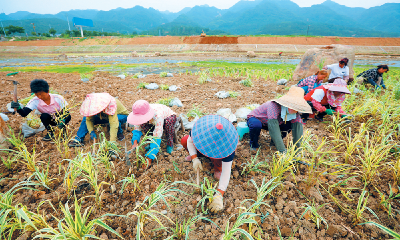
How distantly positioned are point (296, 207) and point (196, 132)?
1223 millimetres

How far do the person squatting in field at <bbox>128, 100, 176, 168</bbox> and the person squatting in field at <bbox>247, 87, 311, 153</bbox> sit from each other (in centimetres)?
121

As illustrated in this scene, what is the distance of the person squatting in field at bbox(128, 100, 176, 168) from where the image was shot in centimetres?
220

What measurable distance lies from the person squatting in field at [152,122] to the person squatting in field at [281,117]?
3.95ft

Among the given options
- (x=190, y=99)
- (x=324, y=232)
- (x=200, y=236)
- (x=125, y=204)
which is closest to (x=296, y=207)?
(x=324, y=232)

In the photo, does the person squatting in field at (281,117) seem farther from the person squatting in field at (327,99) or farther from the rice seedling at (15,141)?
the rice seedling at (15,141)

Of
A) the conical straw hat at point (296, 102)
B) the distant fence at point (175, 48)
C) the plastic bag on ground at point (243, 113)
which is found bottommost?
the plastic bag on ground at point (243, 113)

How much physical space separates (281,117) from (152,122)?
1806 millimetres

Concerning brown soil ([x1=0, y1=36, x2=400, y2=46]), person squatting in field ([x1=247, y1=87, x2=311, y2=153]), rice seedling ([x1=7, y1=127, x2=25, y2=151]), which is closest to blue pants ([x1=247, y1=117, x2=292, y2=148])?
person squatting in field ([x1=247, y1=87, x2=311, y2=153])

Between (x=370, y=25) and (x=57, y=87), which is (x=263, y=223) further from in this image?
(x=370, y=25)

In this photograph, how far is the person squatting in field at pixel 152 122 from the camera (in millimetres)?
2204

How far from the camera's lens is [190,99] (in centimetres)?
464

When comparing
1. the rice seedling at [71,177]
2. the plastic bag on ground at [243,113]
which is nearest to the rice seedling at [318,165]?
the plastic bag on ground at [243,113]

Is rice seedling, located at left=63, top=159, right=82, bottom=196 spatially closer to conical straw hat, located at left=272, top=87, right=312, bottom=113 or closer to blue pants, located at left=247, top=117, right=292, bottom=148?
blue pants, located at left=247, top=117, right=292, bottom=148

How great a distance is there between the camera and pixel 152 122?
2.48 meters
